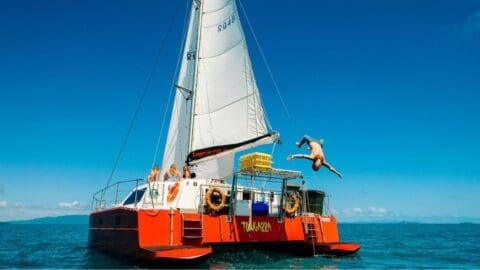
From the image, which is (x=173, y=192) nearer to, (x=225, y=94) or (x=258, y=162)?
(x=258, y=162)

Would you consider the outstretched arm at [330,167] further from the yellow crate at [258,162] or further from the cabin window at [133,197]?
the cabin window at [133,197]

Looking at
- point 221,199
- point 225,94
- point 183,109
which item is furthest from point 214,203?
point 183,109

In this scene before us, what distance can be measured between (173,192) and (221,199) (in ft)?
7.07

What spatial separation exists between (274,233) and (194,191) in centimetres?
358

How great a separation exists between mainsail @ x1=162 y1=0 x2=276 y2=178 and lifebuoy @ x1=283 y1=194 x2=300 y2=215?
2.66m

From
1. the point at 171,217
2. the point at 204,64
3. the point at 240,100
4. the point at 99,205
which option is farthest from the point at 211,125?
the point at 99,205

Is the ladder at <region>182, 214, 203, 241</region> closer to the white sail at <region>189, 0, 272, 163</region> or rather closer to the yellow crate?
the yellow crate

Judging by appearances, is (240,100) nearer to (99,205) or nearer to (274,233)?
(274,233)

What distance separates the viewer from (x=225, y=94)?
18.4 metres

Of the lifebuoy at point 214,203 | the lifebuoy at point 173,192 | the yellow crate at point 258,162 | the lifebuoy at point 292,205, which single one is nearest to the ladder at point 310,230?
the lifebuoy at point 292,205

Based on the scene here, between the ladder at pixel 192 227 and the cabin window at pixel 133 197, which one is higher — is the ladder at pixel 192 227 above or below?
below

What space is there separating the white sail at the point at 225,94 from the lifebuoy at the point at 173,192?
1.72 m

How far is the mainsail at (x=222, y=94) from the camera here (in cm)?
1750

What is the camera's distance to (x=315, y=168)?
12.8m
